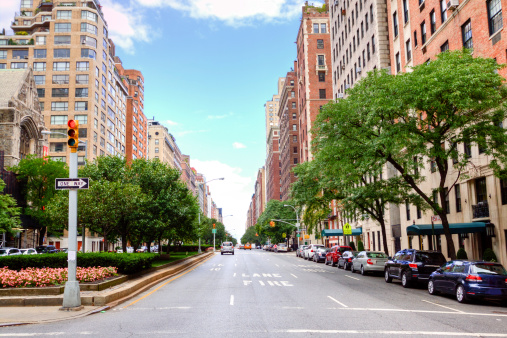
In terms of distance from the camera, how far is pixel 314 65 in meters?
93.8

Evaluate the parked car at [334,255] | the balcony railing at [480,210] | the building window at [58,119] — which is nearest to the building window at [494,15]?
the balcony railing at [480,210]

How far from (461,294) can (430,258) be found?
477cm

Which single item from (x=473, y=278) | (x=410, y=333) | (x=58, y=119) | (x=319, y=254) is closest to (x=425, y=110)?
(x=473, y=278)

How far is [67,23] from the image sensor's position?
301 ft

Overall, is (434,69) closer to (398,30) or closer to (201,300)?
(201,300)

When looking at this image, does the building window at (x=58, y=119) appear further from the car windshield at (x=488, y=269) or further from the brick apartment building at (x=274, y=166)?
the brick apartment building at (x=274, y=166)

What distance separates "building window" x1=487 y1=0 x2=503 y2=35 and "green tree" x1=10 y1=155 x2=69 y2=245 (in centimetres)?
5102

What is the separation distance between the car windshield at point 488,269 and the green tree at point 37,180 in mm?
53849

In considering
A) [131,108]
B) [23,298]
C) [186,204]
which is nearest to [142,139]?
[131,108]

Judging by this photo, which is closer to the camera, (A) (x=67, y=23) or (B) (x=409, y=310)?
(B) (x=409, y=310)

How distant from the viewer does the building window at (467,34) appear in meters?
28.5

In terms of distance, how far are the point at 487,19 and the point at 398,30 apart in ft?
52.7

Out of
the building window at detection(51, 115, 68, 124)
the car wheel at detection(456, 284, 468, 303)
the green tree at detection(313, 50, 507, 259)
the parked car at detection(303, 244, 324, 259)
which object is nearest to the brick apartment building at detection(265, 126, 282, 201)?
the building window at detection(51, 115, 68, 124)

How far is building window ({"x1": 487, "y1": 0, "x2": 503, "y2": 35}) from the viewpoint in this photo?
989 inches
